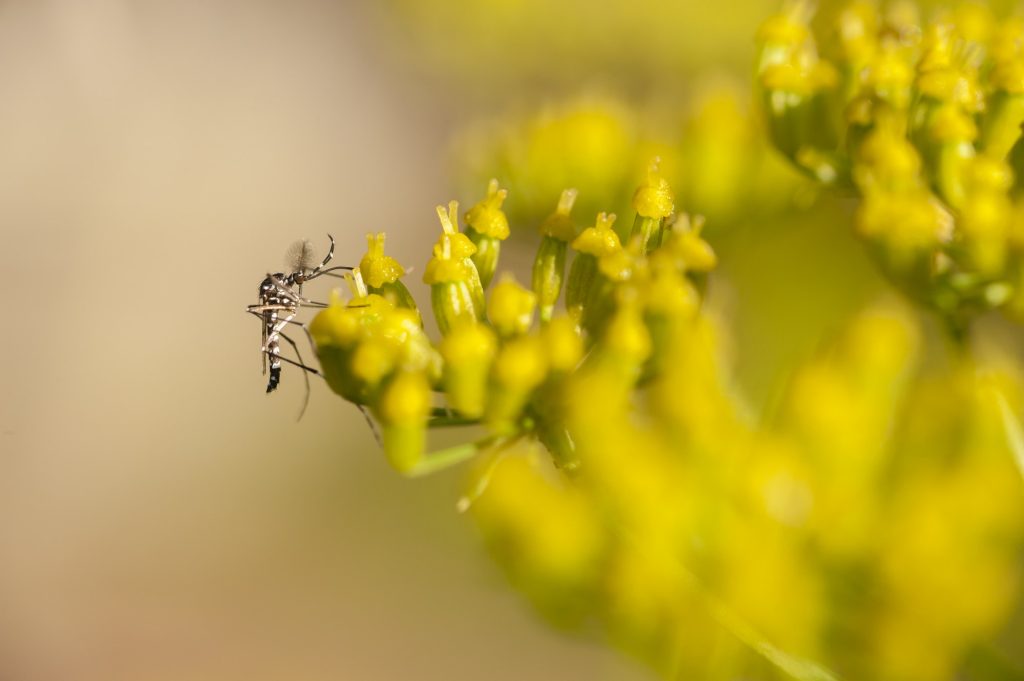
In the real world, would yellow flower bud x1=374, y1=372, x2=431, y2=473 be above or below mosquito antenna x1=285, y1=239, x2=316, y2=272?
below

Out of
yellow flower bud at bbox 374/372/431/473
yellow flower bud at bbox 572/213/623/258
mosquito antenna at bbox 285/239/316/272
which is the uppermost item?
yellow flower bud at bbox 572/213/623/258

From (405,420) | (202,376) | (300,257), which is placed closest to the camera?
(405,420)

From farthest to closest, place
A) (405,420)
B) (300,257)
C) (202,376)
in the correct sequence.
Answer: (202,376) < (300,257) < (405,420)

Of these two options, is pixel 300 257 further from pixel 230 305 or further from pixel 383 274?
pixel 230 305

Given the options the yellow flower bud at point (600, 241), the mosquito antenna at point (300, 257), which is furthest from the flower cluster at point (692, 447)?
the mosquito antenna at point (300, 257)

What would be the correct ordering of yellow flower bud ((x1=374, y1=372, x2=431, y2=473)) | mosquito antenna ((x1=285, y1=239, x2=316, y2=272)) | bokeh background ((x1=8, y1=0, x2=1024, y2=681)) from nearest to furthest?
1. yellow flower bud ((x1=374, y1=372, x2=431, y2=473))
2. mosquito antenna ((x1=285, y1=239, x2=316, y2=272))
3. bokeh background ((x1=8, y1=0, x2=1024, y2=681))

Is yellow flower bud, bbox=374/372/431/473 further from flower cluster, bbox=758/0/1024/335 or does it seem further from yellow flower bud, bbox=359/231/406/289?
flower cluster, bbox=758/0/1024/335

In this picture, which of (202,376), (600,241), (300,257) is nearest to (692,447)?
(600,241)

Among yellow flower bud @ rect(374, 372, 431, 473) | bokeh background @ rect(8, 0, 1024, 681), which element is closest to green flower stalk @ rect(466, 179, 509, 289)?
yellow flower bud @ rect(374, 372, 431, 473)
